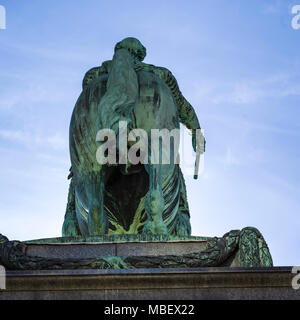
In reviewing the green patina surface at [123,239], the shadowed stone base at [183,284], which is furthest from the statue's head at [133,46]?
the shadowed stone base at [183,284]

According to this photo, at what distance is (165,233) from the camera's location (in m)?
9.36

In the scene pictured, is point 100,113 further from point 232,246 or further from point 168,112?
point 232,246

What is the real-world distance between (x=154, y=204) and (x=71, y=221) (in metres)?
1.97

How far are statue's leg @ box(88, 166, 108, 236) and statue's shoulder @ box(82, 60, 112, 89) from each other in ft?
5.20

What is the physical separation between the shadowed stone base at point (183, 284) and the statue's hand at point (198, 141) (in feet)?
13.3

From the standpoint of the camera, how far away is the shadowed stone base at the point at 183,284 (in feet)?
24.6

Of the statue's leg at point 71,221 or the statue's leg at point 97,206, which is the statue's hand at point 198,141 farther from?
the statue's leg at point 97,206

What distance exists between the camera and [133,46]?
1110 cm

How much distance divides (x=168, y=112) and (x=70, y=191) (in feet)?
6.58

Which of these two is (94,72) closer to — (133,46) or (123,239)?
(133,46)

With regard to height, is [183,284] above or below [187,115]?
below

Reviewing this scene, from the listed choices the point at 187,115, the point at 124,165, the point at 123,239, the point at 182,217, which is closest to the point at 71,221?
the point at 182,217
